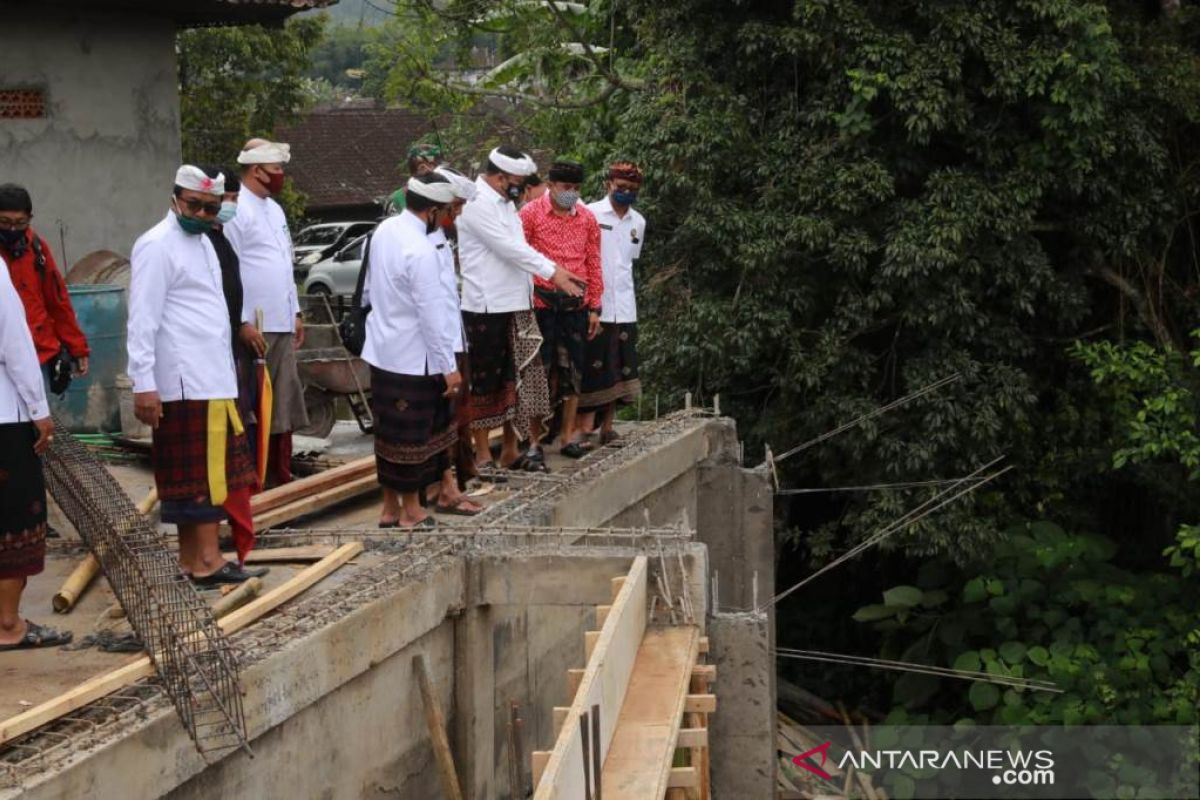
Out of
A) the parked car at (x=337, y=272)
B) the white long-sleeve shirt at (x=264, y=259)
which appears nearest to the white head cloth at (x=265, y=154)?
the white long-sleeve shirt at (x=264, y=259)

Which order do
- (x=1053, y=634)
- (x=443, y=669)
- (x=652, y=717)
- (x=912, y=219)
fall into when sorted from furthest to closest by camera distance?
(x=1053, y=634)
(x=912, y=219)
(x=443, y=669)
(x=652, y=717)

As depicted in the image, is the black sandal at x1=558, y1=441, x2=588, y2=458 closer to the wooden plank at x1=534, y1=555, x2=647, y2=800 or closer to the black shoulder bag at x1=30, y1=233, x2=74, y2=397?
the wooden plank at x1=534, y1=555, x2=647, y2=800

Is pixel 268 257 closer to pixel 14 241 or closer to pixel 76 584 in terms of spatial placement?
pixel 14 241

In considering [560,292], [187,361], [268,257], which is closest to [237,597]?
[187,361]

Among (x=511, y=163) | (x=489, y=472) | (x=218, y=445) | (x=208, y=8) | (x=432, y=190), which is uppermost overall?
(x=208, y=8)

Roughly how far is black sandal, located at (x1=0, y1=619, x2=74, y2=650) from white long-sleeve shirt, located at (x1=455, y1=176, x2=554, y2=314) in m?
3.41

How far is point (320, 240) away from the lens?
29.7m

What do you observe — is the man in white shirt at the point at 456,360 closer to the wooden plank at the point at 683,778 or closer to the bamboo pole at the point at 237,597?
the bamboo pole at the point at 237,597

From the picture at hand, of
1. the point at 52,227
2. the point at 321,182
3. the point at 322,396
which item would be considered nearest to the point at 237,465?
the point at 322,396

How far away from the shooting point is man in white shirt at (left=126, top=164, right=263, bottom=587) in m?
6.54

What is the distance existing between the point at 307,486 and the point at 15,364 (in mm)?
2855

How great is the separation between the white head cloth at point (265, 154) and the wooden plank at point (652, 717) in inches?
118

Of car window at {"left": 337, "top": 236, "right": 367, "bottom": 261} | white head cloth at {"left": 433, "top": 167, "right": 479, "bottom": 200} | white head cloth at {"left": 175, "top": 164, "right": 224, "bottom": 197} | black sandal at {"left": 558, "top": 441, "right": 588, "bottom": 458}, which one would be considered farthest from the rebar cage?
car window at {"left": 337, "top": 236, "right": 367, "bottom": 261}

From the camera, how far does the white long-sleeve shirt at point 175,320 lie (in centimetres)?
652
